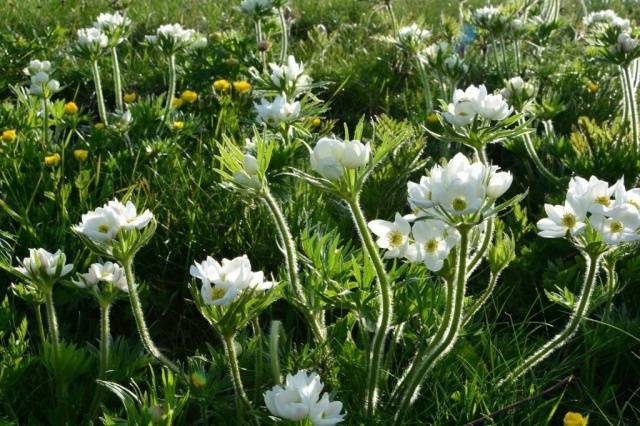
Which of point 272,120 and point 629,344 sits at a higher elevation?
point 272,120

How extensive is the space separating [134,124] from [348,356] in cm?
189

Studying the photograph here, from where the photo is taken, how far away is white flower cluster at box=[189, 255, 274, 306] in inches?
58.7

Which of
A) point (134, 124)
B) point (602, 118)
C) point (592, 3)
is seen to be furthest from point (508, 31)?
point (592, 3)

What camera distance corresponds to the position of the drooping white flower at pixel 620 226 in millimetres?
1557

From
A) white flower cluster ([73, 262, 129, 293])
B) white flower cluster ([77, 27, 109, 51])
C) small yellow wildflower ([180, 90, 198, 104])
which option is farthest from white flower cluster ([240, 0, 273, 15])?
white flower cluster ([73, 262, 129, 293])

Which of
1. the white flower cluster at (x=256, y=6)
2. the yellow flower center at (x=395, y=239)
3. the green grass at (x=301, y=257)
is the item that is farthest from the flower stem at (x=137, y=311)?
the white flower cluster at (x=256, y=6)

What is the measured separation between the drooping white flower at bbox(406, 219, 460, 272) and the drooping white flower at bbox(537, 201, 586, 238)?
0.24 meters

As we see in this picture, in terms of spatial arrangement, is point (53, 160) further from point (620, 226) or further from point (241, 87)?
point (620, 226)

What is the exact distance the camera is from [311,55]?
475 centimetres

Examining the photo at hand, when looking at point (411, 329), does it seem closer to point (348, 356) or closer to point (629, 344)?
point (348, 356)

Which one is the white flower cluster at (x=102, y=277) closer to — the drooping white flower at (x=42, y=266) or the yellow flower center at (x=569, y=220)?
the drooping white flower at (x=42, y=266)

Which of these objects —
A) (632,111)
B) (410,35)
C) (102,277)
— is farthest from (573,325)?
(410,35)

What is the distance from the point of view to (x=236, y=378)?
5.39ft

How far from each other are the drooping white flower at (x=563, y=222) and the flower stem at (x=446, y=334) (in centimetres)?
24
